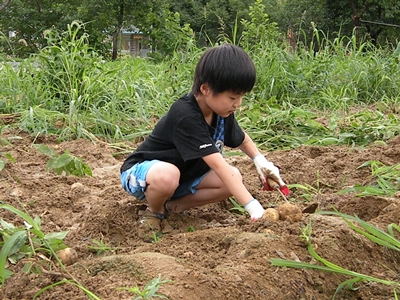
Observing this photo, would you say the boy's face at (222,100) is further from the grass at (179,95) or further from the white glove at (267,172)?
the grass at (179,95)

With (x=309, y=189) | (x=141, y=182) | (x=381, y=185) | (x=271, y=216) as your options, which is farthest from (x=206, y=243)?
(x=309, y=189)

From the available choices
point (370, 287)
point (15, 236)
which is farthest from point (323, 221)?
point (15, 236)

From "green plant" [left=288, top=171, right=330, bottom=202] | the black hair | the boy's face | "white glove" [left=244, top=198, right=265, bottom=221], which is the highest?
the black hair

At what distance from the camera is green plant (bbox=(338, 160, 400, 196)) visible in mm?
2580

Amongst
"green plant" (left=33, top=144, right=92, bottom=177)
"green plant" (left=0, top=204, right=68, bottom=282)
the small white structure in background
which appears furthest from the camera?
the small white structure in background

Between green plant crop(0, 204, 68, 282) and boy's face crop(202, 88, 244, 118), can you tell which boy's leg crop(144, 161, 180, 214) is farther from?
green plant crop(0, 204, 68, 282)

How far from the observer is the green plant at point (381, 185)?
2580 millimetres

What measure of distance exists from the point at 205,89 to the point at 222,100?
89 millimetres

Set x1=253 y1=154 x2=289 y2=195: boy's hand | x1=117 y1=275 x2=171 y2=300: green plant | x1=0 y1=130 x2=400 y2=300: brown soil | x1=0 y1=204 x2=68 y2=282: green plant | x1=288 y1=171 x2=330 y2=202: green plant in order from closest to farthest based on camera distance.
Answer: x1=117 y1=275 x2=171 y2=300: green plant, x1=0 y1=130 x2=400 y2=300: brown soil, x1=0 y1=204 x2=68 y2=282: green plant, x1=253 y1=154 x2=289 y2=195: boy's hand, x1=288 y1=171 x2=330 y2=202: green plant

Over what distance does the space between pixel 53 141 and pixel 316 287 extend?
2.93 m

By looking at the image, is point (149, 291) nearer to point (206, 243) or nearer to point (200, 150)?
point (206, 243)

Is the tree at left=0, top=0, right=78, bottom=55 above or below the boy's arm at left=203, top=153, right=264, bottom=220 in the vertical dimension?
below

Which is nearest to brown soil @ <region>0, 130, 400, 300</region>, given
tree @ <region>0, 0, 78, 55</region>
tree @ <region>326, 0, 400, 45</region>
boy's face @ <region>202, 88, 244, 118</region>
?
boy's face @ <region>202, 88, 244, 118</region>

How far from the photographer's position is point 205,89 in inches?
89.9
